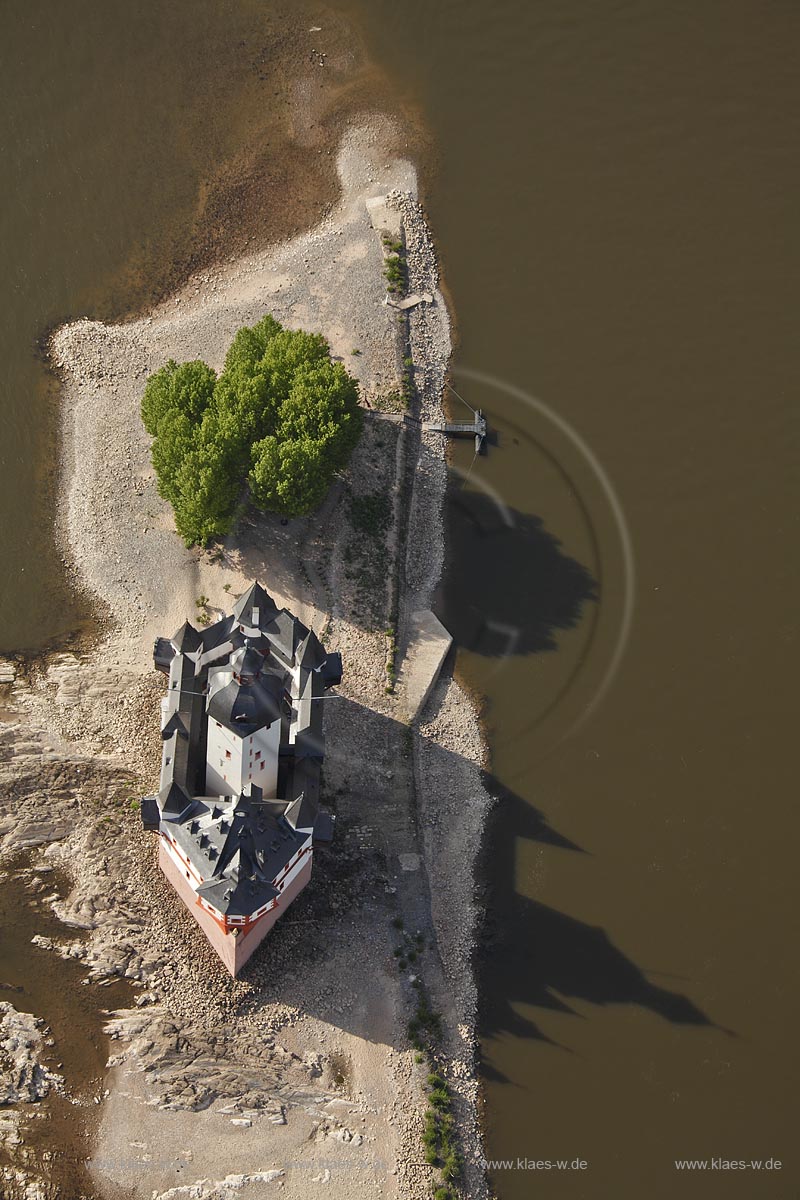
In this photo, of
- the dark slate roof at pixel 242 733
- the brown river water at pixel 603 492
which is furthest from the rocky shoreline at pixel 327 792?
the dark slate roof at pixel 242 733

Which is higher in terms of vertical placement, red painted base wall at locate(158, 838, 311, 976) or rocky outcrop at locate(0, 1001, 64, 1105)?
red painted base wall at locate(158, 838, 311, 976)

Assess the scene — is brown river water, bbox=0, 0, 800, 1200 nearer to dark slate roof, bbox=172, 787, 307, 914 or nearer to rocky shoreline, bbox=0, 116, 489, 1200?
rocky shoreline, bbox=0, 116, 489, 1200

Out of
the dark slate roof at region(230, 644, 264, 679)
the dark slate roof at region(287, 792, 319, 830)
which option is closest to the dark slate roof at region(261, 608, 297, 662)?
the dark slate roof at region(230, 644, 264, 679)

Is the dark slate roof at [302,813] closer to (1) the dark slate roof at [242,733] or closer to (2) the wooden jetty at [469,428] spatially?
(1) the dark slate roof at [242,733]

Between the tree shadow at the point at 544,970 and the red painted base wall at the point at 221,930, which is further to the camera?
the tree shadow at the point at 544,970

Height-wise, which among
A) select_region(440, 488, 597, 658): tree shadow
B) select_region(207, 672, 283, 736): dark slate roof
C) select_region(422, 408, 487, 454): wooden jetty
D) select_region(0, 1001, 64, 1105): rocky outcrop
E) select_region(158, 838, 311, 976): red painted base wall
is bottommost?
select_region(0, 1001, 64, 1105): rocky outcrop

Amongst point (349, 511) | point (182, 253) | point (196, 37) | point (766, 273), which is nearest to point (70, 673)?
point (349, 511)
